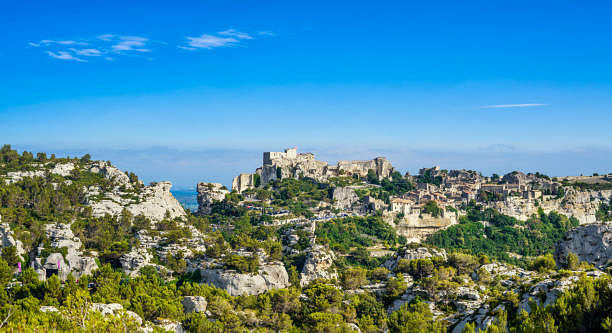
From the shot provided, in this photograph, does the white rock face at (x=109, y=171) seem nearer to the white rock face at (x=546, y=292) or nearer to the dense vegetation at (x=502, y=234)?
the dense vegetation at (x=502, y=234)

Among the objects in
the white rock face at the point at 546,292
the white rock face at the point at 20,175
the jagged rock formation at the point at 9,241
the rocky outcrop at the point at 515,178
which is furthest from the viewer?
the rocky outcrop at the point at 515,178

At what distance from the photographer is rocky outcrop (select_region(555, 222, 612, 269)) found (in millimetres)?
39719

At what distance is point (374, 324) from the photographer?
31906mm

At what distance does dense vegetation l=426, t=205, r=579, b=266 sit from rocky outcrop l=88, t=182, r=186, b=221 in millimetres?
36815

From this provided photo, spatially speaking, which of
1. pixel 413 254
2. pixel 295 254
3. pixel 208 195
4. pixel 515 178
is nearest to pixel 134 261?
pixel 295 254

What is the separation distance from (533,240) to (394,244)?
2200 centimetres

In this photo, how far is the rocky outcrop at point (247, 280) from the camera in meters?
41.5

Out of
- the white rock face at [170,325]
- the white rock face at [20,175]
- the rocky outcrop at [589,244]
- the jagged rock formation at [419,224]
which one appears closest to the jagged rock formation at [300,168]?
the jagged rock formation at [419,224]

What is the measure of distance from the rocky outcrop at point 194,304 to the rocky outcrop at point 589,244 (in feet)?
93.9

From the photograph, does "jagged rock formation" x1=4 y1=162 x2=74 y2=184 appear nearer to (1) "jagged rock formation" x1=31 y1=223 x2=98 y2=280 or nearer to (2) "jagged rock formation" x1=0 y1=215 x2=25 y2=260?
(2) "jagged rock formation" x1=0 y1=215 x2=25 y2=260

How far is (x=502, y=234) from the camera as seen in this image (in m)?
72.9

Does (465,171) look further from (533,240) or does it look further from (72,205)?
(72,205)

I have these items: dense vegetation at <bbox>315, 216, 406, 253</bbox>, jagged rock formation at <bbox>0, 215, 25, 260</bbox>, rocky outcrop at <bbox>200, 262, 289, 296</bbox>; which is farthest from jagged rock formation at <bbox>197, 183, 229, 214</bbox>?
jagged rock formation at <bbox>0, 215, 25, 260</bbox>

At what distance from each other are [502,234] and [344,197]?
82.5 ft
